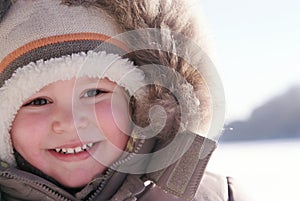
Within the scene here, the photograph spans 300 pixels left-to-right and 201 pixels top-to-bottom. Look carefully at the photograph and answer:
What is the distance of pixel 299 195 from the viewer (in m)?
2.17

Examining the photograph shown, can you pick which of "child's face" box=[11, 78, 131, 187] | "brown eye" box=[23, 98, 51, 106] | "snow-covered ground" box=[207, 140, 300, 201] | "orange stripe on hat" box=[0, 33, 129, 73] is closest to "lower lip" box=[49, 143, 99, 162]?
"child's face" box=[11, 78, 131, 187]

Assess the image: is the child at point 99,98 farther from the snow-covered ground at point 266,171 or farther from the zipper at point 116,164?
the snow-covered ground at point 266,171

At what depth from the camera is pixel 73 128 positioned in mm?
1138

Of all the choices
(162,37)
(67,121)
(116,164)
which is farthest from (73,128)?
(162,37)

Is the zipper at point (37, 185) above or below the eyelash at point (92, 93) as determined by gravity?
below

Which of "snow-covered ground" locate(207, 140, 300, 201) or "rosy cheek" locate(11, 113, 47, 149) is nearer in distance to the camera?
"rosy cheek" locate(11, 113, 47, 149)

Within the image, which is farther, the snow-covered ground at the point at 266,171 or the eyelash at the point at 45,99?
the snow-covered ground at the point at 266,171

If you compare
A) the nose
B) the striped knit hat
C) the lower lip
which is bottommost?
the lower lip

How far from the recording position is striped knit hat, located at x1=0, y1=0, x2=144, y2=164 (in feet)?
3.73

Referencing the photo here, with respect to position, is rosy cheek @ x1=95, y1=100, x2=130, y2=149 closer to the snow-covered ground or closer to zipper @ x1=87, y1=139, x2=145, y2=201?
zipper @ x1=87, y1=139, x2=145, y2=201

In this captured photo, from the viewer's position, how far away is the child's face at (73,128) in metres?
1.14

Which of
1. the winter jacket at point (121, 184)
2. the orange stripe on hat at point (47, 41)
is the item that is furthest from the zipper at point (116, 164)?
the orange stripe on hat at point (47, 41)

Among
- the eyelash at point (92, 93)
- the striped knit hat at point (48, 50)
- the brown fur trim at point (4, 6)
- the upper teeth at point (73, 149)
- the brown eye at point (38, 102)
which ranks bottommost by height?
the upper teeth at point (73, 149)

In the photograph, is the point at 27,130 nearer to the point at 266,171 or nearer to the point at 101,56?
the point at 101,56
